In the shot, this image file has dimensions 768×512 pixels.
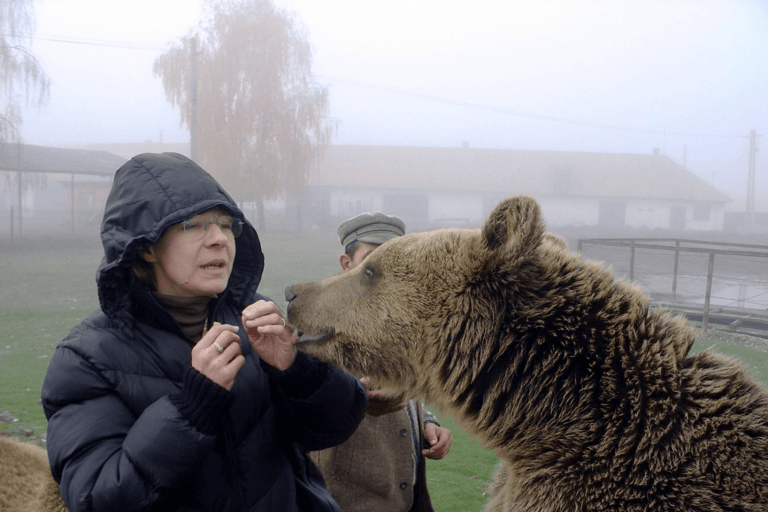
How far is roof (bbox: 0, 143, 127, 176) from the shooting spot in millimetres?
25547

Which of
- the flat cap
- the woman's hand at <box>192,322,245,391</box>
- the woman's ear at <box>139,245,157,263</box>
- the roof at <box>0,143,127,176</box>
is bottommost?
the woman's hand at <box>192,322,245,391</box>

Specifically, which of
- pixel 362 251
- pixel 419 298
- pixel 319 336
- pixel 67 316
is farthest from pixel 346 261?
pixel 67 316

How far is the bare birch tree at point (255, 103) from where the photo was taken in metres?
29.1

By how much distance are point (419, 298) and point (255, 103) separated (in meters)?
29.4

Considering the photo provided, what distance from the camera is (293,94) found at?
30.5 meters

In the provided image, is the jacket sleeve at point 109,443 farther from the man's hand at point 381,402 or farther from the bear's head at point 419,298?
the man's hand at point 381,402

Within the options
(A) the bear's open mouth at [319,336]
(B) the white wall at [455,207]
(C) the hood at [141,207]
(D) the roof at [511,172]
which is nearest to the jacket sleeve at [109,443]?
(C) the hood at [141,207]

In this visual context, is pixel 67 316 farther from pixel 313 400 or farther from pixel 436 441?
pixel 313 400

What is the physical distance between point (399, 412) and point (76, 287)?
15.2 meters

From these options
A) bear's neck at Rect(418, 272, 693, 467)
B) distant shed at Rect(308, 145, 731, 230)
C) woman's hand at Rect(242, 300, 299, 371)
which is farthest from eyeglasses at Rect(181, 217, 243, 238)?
distant shed at Rect(308, 145, 731, 230)

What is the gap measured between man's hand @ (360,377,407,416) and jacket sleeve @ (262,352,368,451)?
437mm

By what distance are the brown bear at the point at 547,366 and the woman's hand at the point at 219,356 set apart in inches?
24.0

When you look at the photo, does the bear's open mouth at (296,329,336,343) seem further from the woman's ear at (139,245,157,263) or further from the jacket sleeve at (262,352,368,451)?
the woman's ear at (139,245,157,263)

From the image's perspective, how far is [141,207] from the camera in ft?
6.19
